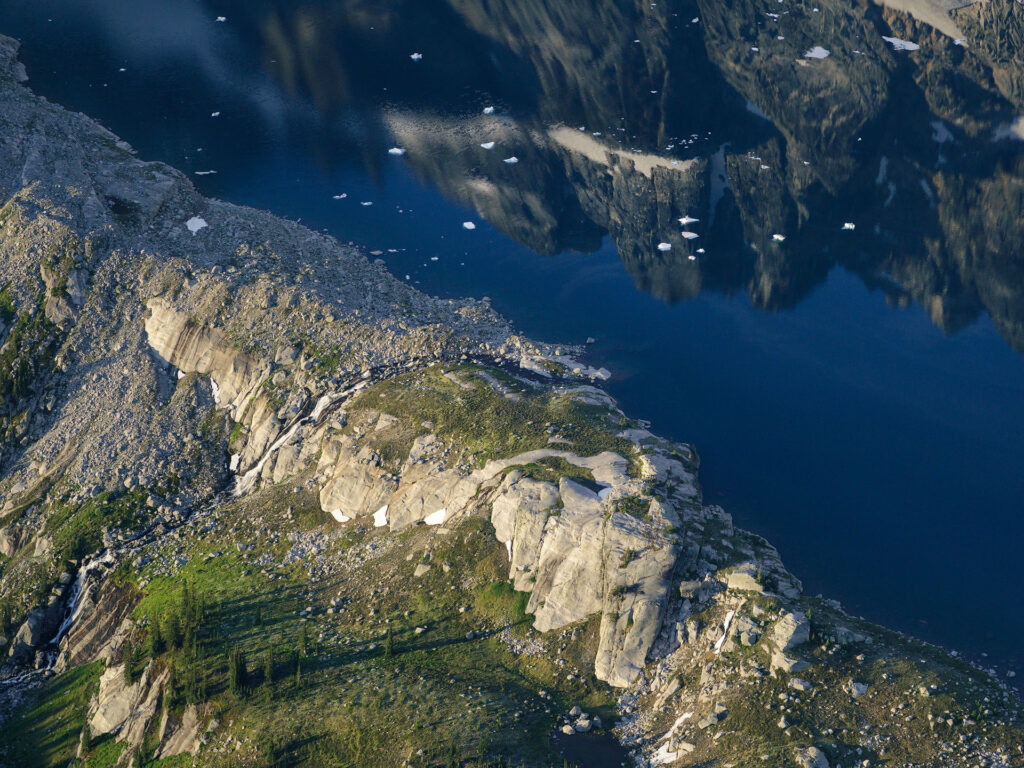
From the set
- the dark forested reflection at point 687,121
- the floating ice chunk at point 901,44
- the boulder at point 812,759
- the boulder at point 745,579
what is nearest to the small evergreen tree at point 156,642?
the boulder at point 745,579

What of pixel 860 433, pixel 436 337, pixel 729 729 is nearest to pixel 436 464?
pixel 436 337

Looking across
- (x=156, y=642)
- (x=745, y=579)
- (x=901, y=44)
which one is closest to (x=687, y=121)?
(x=901, y=44)

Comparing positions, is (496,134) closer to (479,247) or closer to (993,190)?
(479,247)

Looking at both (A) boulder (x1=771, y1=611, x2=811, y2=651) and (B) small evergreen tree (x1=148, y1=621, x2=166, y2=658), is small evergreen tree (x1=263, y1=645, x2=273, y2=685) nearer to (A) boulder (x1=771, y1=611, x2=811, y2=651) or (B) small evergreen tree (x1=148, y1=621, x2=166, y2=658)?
(B) small evergreen tree (x1=148, y1=621, x2=166, y2=658)

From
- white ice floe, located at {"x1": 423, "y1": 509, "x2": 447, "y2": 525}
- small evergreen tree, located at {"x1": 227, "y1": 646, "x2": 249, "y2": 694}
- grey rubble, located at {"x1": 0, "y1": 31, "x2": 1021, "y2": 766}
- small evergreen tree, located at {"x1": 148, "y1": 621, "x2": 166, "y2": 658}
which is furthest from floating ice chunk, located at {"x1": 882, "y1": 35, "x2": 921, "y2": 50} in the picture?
small evergreen tree, located at {"x1": 148, "y1": 621, "x2": 166, "y2": 658}

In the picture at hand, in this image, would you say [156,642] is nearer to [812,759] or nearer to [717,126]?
[812,759]

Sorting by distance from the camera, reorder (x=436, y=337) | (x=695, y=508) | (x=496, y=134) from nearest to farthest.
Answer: (x=695, y=508)
(x=436, y=337)
(x=496, y=134)

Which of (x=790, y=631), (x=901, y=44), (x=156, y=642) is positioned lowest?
(x=156, y=642)
